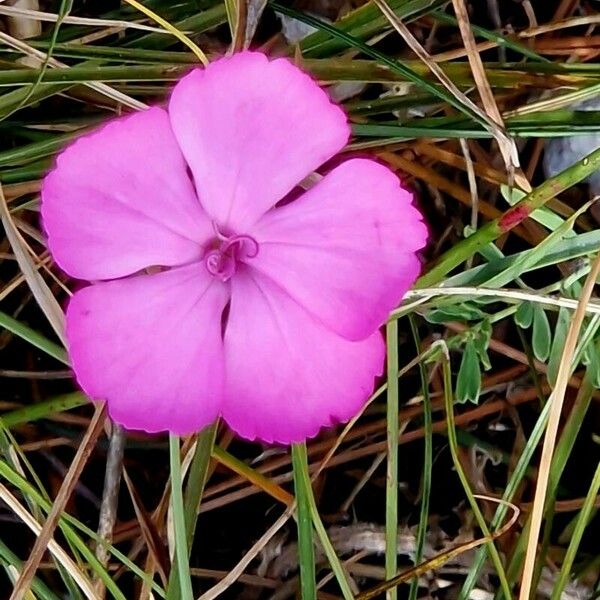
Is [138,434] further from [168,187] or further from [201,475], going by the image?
[168,187]

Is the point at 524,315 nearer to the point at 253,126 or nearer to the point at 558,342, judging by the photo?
the point at 558,342

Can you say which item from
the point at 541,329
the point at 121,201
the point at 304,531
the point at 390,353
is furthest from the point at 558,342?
the point at 121,201

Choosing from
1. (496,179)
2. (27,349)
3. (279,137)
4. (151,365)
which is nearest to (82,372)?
(151,365)

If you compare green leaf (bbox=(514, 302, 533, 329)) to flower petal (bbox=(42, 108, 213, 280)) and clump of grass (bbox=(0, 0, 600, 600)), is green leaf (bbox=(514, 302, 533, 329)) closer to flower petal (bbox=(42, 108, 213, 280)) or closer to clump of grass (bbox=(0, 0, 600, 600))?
clump of grass (bbox=(0, 0, 600, 600))

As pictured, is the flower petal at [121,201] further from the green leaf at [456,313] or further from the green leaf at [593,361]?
the green leaf at [593,361]

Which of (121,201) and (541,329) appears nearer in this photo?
(121,201)

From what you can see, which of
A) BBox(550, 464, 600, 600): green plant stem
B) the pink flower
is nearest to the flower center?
the pink flower

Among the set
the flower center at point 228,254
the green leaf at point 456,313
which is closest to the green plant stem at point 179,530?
the flower center at point 228,254
